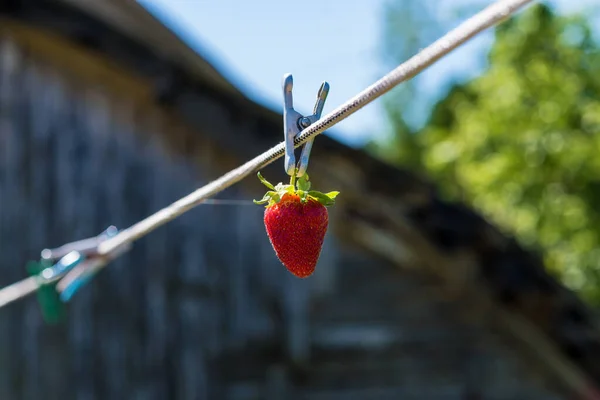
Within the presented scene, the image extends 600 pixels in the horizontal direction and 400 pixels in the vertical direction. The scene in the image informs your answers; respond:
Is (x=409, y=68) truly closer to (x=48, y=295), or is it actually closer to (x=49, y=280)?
(x=49, y=280)

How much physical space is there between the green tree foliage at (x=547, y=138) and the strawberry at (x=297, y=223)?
8943mm

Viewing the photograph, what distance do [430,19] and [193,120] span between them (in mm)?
20932

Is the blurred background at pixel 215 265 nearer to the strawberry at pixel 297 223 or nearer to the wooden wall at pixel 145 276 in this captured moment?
the wooden wall at pixel 145 276

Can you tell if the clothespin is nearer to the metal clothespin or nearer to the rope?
the rope

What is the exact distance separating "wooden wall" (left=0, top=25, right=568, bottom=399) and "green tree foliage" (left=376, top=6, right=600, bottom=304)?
642 cm

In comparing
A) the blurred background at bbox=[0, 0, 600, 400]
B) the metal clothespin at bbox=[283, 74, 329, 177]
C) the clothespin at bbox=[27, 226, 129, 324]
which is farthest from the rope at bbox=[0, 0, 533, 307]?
the blurred background at bbox=[0, 0, 600, 400]

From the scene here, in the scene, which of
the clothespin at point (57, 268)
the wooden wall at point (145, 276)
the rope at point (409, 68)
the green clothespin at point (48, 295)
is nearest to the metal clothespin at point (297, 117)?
the rope at point (409, 68)

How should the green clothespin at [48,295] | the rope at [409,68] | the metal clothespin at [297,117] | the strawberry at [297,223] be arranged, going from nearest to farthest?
the rope at [409,68], the metal clothespin at [297,117], the strawberry at [297,223], the green clothespin at [48,295]

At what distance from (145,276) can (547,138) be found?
7.39m

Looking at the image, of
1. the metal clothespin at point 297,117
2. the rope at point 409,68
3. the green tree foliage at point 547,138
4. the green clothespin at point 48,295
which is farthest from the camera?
the green tree foliage at point 547,138

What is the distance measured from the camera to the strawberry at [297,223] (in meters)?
1.06

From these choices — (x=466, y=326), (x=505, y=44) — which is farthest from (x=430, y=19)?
(x=466, y=326)

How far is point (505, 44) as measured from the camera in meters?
10.6

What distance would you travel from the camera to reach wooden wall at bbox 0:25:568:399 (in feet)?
12.5
